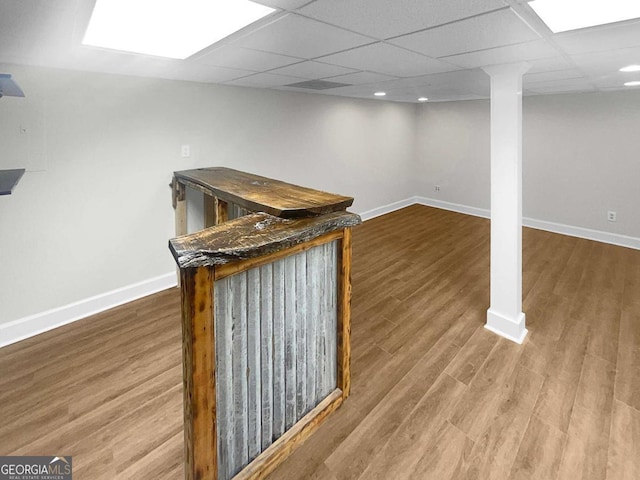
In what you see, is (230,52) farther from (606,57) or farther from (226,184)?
(606,57)

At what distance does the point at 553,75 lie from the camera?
3.16 meters

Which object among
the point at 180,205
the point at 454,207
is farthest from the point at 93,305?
the point at 454,207

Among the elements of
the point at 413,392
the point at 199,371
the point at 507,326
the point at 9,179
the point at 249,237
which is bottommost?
the point at 413,392

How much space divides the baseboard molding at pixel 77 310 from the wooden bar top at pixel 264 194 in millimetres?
1108

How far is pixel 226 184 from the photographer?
264cm

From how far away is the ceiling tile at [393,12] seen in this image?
1.42m

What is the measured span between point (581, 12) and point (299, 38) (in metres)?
1.37

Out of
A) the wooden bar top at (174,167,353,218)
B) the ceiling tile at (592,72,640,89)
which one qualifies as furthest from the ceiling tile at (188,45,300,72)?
the ceiling tile at (592,72,640,89)

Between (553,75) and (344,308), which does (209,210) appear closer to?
(344,308)

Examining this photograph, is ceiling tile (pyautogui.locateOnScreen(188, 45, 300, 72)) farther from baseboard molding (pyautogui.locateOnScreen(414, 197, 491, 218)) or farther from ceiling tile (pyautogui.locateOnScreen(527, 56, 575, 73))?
baseboard molding (pyautogui.locateOnScreen(414, 197, 491, 218))

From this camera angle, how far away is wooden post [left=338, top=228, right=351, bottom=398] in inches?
73.7

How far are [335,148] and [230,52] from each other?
317 centimetres

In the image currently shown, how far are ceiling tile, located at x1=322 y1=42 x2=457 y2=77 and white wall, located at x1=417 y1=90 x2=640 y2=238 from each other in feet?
10.8

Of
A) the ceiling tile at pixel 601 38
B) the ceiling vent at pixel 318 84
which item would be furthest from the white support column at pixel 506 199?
the ceiling vent at pixel 318 84
